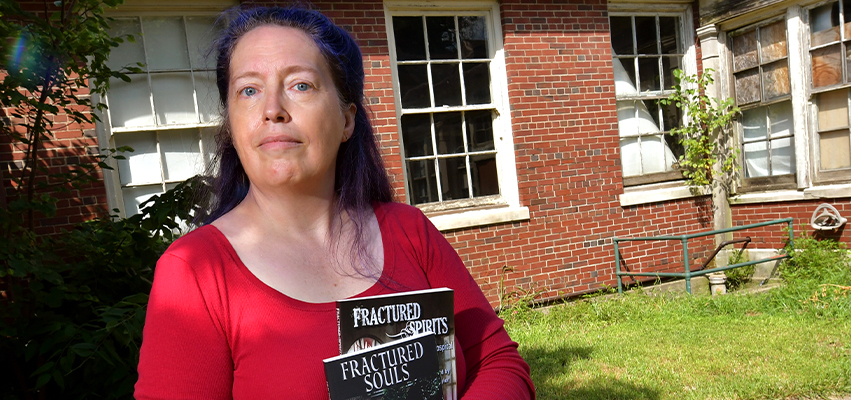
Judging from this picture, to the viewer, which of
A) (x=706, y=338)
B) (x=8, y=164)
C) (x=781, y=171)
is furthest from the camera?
(x=781, y=171)

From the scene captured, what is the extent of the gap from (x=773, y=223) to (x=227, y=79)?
683cm

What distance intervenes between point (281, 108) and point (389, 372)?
66 cm

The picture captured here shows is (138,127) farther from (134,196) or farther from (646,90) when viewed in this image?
(646,90)

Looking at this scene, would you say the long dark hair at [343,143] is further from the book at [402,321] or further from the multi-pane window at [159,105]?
the multi-pane window at [159,105]

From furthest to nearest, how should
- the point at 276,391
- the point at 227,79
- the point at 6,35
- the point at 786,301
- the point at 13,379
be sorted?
1. the point at 786,301
2. the point at 13,379
3. the point at 6,35
4. the point at 227,79
5. the point at 276,391

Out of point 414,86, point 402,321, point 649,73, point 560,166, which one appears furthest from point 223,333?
point 649,73

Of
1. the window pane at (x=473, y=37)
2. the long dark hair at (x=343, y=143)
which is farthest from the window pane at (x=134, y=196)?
the long dark hair at (x=343, y=143)

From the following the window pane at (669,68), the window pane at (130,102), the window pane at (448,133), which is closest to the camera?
the window pane at (130,102)

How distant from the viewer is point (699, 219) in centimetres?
729

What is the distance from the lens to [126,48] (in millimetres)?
5039

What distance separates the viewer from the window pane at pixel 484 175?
6363mm

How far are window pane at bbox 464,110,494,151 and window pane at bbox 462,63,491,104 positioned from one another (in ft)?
0.46

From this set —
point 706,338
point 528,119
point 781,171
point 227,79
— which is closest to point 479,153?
point 528,119

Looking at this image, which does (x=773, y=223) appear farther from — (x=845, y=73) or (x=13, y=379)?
(x=13, y=379)
